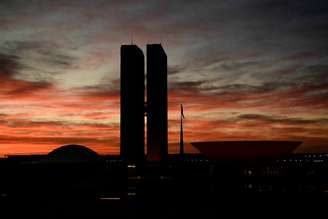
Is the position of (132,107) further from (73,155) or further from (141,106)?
(73,155)

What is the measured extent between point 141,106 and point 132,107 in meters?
4.19

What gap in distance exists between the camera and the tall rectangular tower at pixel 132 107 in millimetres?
189375

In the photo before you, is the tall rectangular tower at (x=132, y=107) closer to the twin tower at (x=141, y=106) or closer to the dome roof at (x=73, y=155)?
the twin tower at (x=141, y=106)

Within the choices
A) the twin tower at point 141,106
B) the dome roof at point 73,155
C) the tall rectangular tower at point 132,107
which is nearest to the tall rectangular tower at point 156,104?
the twin tower at point 141,106

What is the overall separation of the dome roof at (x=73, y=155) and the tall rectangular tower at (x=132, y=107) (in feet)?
195

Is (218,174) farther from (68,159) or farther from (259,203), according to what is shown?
(68,159)

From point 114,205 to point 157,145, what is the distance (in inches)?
5368

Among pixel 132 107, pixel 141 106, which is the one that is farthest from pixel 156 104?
pixel 132 107

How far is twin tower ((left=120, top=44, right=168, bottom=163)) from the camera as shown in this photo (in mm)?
188150

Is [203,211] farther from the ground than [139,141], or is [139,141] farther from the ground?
[139,141]

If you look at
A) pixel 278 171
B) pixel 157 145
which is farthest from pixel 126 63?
pixel 278 171

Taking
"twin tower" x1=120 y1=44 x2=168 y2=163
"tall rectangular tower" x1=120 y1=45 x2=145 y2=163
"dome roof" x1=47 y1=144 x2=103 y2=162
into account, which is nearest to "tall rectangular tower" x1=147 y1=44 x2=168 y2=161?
"twin tower" x1=120 y1=44 x2=168 y2=163

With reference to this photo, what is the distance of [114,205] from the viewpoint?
5038cm

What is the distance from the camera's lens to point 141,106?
19200cm
